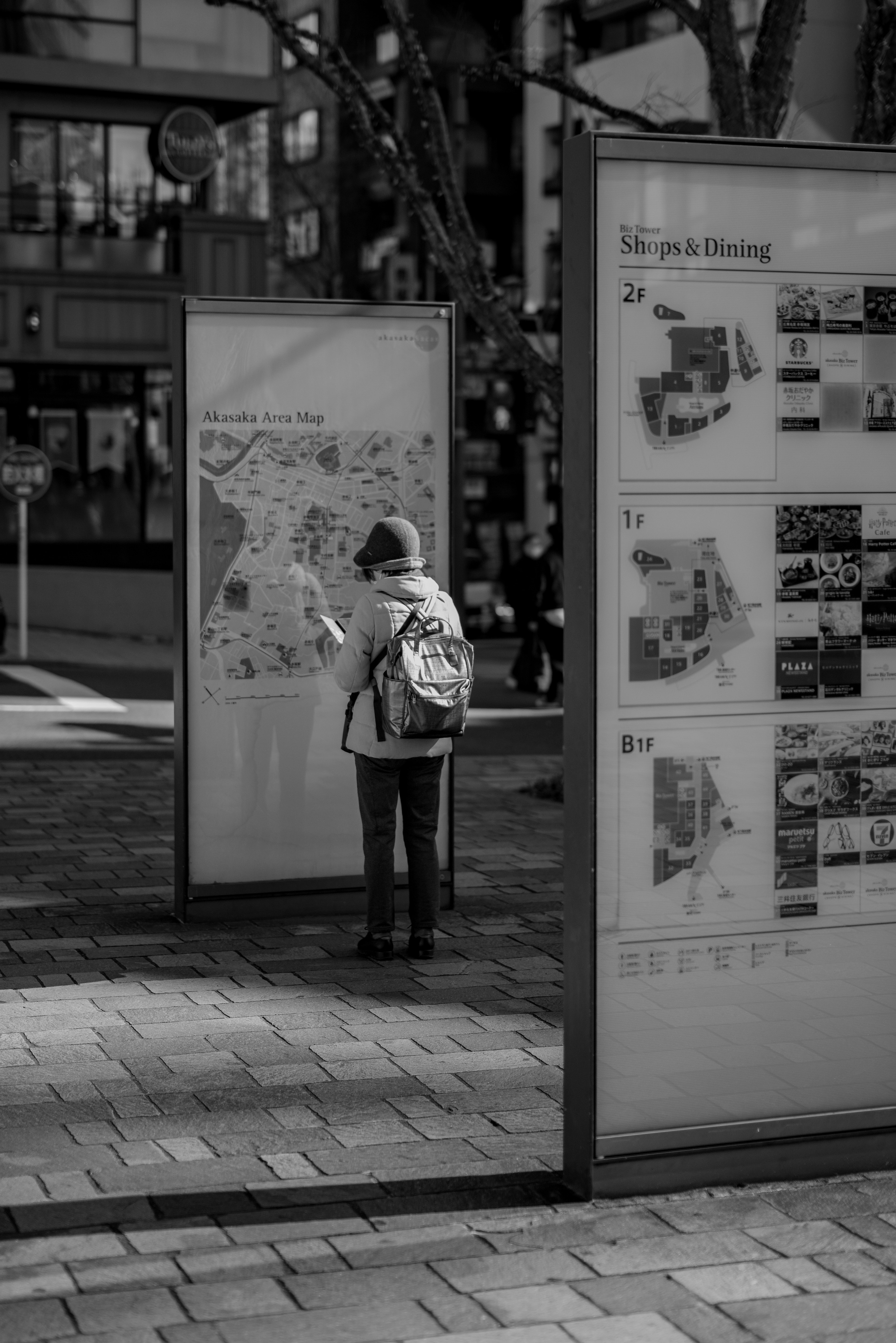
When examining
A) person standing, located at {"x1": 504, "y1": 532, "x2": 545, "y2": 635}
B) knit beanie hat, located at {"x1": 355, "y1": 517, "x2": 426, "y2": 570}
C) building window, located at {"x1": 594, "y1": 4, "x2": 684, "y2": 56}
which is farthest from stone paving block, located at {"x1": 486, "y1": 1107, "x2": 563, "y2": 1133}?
building window, located at {"x1": 594, "y1": 4, "x2": 684, "y2": 56}

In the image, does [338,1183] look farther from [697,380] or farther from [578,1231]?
[697,380]

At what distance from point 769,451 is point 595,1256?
2.00m

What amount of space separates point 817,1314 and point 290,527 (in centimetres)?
489

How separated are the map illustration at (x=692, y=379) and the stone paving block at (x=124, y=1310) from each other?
2273 mm

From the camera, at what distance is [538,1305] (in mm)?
4035

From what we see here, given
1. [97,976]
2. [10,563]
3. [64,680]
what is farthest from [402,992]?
[10,563]

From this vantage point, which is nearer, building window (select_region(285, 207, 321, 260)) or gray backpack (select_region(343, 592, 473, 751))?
gray backpack (select_region(343, 592, 473, 751))

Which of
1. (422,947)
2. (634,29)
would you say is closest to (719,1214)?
(422,947)

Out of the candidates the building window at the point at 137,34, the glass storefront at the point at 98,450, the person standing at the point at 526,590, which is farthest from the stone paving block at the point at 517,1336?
the building window at the point at 137,34

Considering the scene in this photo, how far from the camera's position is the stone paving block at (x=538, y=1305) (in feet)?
13.0

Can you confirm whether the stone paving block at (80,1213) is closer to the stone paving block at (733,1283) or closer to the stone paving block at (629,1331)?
the stone paving block at (629,1331)

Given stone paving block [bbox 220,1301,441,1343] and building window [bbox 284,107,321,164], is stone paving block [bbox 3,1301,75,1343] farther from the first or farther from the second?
building window [bbox 284,107,321,164]

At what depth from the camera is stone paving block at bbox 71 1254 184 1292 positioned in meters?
4.10

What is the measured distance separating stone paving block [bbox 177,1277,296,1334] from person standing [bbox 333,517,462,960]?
340cm
